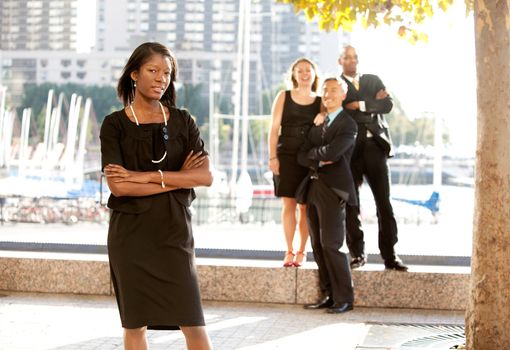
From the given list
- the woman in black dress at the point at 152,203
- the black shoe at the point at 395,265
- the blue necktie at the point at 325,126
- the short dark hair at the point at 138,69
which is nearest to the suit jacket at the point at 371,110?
the blue necktie at the point at 325,126

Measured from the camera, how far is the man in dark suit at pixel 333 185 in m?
8.49

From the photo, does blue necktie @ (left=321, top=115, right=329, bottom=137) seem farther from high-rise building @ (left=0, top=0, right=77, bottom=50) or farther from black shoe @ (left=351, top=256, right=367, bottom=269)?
high-rise building @ (left=0, top=0, right=77, bottom=50)

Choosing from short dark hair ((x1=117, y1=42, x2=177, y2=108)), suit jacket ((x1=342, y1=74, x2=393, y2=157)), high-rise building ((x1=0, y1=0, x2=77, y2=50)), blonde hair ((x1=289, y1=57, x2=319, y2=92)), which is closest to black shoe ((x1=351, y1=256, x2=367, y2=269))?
suit jacket ((x1=342, y1=74, x2=393, y2=157))

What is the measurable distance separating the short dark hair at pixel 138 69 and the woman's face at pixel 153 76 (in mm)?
29

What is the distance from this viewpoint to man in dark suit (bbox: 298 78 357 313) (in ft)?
27.9

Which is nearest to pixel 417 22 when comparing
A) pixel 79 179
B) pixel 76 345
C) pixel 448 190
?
pixel 76 345

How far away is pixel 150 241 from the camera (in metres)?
4.84

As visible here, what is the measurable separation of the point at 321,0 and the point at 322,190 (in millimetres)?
1538

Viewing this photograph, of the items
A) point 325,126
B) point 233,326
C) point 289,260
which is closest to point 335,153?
point 325,126

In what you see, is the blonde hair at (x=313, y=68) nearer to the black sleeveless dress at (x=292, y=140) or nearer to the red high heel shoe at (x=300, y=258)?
the black sleeveless dress at (x=292, y=140)

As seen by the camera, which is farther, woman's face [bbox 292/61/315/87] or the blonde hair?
the blonde hair

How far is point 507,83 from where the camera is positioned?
612cm

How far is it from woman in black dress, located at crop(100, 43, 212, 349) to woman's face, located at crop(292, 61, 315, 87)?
4.09 m

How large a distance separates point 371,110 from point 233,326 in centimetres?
223
